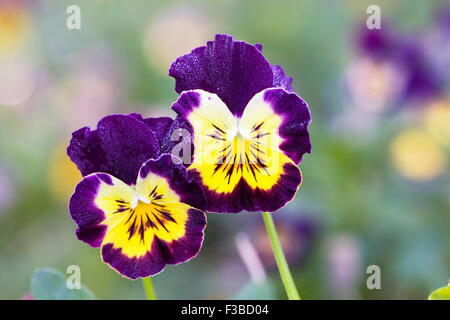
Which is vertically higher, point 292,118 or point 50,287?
point 292,118

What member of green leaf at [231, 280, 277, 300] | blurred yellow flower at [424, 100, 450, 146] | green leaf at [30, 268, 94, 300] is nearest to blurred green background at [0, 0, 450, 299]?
blurred yellow flower at [424, 100, 450, 146]

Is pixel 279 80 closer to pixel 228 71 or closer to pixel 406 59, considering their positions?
pixel 228 71

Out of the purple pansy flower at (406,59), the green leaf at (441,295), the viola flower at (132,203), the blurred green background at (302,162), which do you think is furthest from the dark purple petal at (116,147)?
the purple pansy flower at (406,59)

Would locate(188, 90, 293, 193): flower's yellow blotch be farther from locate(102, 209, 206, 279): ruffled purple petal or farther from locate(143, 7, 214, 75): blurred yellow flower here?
locate(143, 7, 214, 75): blurred yellow flower


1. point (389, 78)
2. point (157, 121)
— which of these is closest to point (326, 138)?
point (389, 78)

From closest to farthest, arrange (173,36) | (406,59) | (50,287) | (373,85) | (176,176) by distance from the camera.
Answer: (176,176) < (50,287) < (406,59) < (373,85) < (173,36)

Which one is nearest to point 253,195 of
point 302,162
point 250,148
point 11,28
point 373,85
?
point 250,148

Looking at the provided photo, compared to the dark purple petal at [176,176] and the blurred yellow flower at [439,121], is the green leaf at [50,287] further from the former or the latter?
the blurred yellow flower at [439,121]

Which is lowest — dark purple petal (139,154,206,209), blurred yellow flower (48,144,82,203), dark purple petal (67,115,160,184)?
dark purple petal (139,154,206,209)
